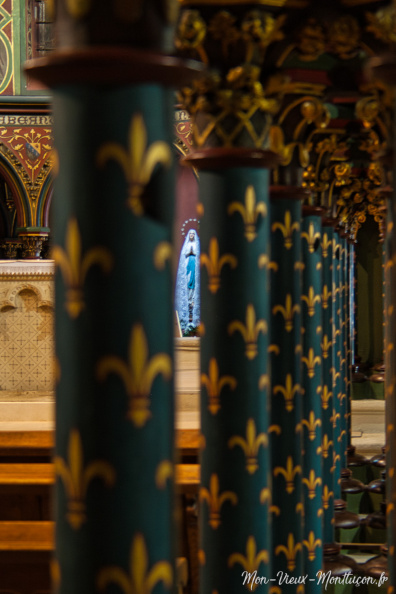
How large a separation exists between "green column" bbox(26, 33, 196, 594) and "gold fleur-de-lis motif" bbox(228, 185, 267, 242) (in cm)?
153

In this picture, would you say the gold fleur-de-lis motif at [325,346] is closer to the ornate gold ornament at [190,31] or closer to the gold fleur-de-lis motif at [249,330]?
the gold fleur-de-lis motif at [249,330]

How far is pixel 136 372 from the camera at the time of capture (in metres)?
2.15

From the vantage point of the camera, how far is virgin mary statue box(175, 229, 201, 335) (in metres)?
17.0

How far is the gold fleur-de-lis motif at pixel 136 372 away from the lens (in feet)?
6.96

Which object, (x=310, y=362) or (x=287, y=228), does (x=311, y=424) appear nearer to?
(x=310, y=362)

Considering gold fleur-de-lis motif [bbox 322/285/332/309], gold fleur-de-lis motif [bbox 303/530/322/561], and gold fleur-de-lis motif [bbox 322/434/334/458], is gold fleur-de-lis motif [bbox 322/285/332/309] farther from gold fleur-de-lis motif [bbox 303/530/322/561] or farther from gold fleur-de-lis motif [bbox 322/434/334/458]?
gold fleur-de-lis motif [bbox 303/530/322/561]

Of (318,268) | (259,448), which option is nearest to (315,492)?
(318,268)

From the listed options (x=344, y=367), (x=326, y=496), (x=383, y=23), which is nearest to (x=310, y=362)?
(x=326, y=496)

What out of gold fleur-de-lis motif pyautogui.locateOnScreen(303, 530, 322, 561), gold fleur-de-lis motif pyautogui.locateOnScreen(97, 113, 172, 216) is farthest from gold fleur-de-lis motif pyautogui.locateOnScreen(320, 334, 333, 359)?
gold fleur-de-lis motif pyautogui.locateOnScreen(97, 113, 172, 216)

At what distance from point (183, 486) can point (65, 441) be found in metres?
3.03

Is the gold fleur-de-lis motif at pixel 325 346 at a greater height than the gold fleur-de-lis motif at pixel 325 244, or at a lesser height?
lesser

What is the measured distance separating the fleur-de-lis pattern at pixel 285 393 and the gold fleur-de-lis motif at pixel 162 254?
118 inches

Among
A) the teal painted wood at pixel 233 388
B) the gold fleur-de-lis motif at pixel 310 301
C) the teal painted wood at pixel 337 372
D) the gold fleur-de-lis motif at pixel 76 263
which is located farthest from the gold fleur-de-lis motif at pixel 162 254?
the teal painted wood at pixel 337 372

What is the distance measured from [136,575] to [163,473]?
0.79ft
